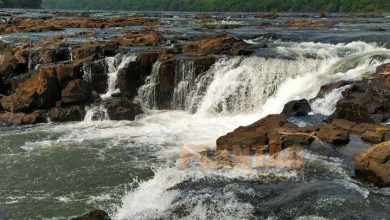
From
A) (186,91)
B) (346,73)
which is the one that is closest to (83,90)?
(186,91)


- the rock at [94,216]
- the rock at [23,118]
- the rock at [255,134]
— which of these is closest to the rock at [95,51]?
the rock at [23,118]

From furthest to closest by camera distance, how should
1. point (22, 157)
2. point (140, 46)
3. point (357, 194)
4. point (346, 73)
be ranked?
point (140, 46) → point (346, 73) → point (22, 157) → point (357, 194)

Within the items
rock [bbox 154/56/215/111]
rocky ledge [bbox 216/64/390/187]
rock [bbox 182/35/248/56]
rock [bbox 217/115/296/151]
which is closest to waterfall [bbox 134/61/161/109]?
rock [bbox 154/56/215/111]

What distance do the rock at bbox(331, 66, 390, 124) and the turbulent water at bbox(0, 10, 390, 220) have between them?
935 mm

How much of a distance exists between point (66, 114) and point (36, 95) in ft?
6.04

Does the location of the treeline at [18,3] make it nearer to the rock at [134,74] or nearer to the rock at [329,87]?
the rock at [134,74]

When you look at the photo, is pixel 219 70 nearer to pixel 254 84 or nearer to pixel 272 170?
pixel 254 84

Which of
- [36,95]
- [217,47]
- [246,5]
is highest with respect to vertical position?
[217,47]

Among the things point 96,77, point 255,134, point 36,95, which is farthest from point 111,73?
point 255,134

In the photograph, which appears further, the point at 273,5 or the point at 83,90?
the point at 273,5

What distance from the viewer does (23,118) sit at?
21469 millimetres

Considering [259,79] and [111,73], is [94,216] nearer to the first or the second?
[259,79]

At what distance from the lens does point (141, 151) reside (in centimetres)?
1636

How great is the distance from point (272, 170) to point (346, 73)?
10075 millimetres
